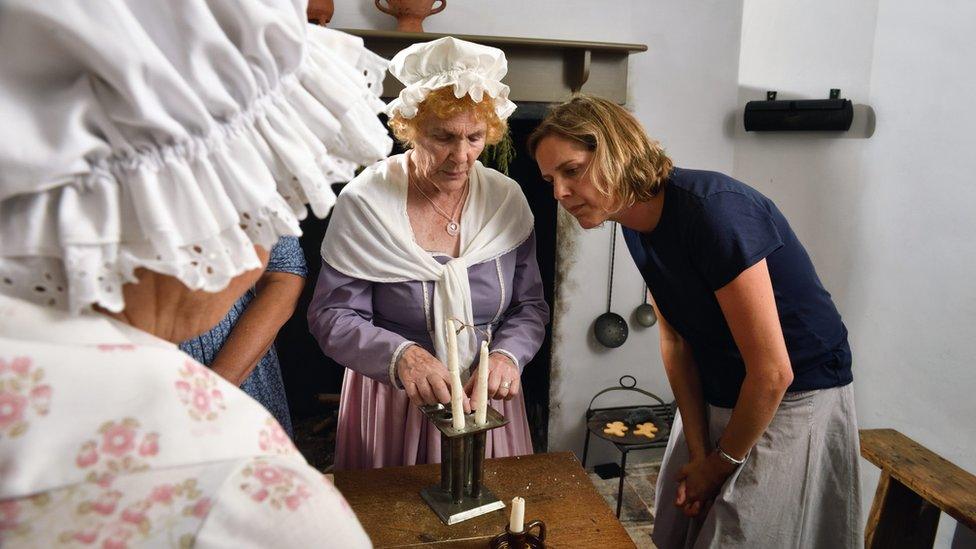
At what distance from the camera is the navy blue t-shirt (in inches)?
50.8

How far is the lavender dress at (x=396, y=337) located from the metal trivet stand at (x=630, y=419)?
1191mm

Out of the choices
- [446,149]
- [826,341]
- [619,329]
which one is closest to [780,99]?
[619,329]

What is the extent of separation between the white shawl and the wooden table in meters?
0.34

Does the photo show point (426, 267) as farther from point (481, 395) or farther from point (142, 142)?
point (142, 142)

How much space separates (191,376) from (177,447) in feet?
0.20

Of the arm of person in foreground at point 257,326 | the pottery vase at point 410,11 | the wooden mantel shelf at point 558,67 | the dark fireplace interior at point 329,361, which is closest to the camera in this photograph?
the arm of person in foreground at point 257,326

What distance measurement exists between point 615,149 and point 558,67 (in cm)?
148

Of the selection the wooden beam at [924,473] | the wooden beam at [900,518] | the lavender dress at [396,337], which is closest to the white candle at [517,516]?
the lavender dress at [396,337]

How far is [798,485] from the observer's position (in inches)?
59.0

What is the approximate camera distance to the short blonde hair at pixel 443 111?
1.58 metres

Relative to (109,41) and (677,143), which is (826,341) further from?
(677,143)

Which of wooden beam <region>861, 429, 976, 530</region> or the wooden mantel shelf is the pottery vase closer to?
the wooden mantel shelf

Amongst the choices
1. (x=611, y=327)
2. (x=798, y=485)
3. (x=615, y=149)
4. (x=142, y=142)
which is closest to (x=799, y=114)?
(x=611, y=327)

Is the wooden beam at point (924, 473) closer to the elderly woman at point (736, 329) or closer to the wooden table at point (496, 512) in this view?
the elderly woman at point (736, 329)
